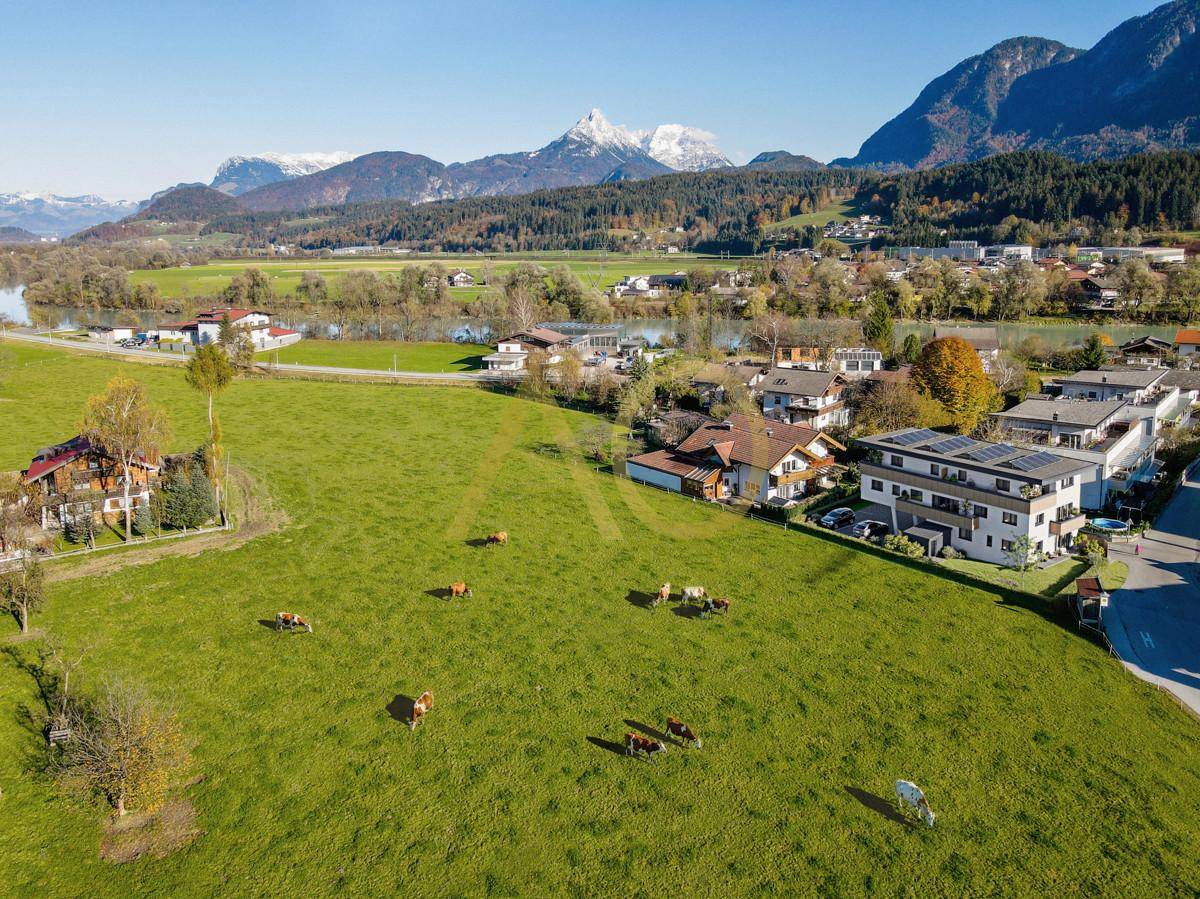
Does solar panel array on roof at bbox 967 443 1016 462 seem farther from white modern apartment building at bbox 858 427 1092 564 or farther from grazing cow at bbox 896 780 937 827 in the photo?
grazing cow at bbox 896 780 937 827

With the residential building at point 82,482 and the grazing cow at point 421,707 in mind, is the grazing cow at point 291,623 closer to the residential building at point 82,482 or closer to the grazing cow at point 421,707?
the grazing cow at point 421,707

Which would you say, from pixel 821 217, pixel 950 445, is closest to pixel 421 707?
pixel 950 445

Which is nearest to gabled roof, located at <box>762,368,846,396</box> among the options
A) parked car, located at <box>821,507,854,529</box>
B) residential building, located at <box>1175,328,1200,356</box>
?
parked car, located at <box>821,507,854,529</box>

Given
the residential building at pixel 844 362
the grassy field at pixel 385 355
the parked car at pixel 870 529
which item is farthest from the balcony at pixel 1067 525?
the grassy field at pixel 385 355

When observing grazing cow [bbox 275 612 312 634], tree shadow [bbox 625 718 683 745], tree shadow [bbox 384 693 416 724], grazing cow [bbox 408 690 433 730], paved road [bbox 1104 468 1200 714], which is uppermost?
grazing cow [bbox 275 612 312 634]

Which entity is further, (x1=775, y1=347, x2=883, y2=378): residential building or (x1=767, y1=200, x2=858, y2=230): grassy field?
(x1=767, y1=200, x2=858, y2=230): grassy field

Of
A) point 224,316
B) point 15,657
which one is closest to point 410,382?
point 224,316
